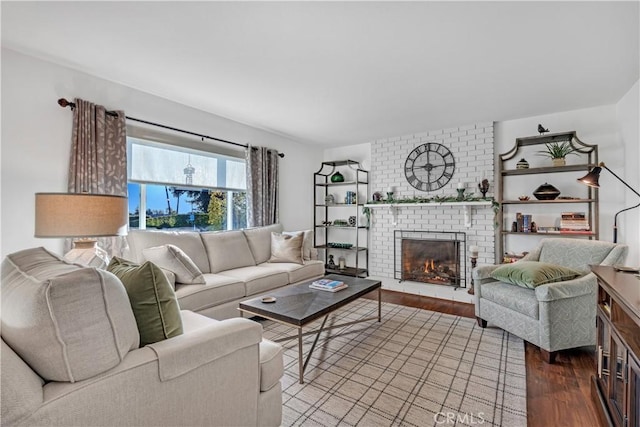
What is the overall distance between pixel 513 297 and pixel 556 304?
0.33 metres

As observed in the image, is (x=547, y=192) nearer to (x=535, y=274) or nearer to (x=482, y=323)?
(x=535, y=274)

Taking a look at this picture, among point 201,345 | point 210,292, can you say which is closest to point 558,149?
point 210,292

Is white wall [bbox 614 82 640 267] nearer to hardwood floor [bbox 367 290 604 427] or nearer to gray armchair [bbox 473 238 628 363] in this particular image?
gray armchair [bbox 473 238 628 363]

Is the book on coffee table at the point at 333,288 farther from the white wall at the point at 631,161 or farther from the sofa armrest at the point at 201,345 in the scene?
the white wall at the point at 631,161

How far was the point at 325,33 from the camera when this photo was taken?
2107 millimetres

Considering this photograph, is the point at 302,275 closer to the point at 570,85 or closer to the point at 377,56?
the point at 377,56

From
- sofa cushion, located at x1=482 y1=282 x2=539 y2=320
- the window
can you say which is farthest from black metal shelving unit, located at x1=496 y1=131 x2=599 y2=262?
the window

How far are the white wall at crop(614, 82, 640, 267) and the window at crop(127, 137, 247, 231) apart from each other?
14.4 ft

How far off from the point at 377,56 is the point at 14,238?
3.18m

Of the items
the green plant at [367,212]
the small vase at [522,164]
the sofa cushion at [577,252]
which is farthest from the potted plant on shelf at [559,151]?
the green plant at [367,212]

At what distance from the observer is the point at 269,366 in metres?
1.50

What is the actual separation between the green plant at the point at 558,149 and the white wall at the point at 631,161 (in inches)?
18.1

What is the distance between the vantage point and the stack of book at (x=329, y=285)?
2785 millimetres

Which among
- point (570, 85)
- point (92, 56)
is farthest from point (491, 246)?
point (92, 56)
